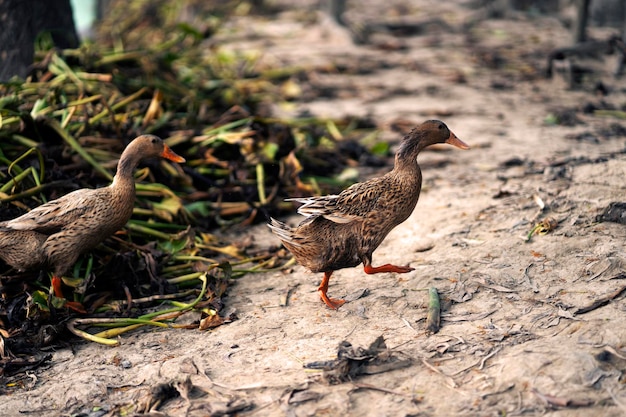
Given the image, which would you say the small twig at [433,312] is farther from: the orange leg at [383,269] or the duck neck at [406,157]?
the duck neck at [406,157]

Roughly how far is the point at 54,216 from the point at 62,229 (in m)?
0.09

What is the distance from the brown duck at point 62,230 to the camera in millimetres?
4637

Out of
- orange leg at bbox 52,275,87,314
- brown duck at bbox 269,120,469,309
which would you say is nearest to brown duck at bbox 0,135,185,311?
orange leg at bbox 52,275,87,314

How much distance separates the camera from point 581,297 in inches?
161

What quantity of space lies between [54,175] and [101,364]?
1.90 meters

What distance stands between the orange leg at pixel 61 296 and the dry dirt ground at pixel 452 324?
0.31m

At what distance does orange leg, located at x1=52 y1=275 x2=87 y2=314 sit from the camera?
4.67m

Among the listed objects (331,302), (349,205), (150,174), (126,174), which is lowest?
(331,302)

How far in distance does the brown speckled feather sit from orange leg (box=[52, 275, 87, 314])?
4 cm

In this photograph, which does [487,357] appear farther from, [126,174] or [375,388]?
[126,174]

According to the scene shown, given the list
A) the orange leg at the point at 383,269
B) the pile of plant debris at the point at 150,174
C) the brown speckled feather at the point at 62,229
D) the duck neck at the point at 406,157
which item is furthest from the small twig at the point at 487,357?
the brown speckled feather at the point at 62,229

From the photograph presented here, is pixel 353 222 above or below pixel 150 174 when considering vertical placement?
above

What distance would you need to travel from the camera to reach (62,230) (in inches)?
185

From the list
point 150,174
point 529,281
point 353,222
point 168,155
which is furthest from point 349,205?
point 150,174
